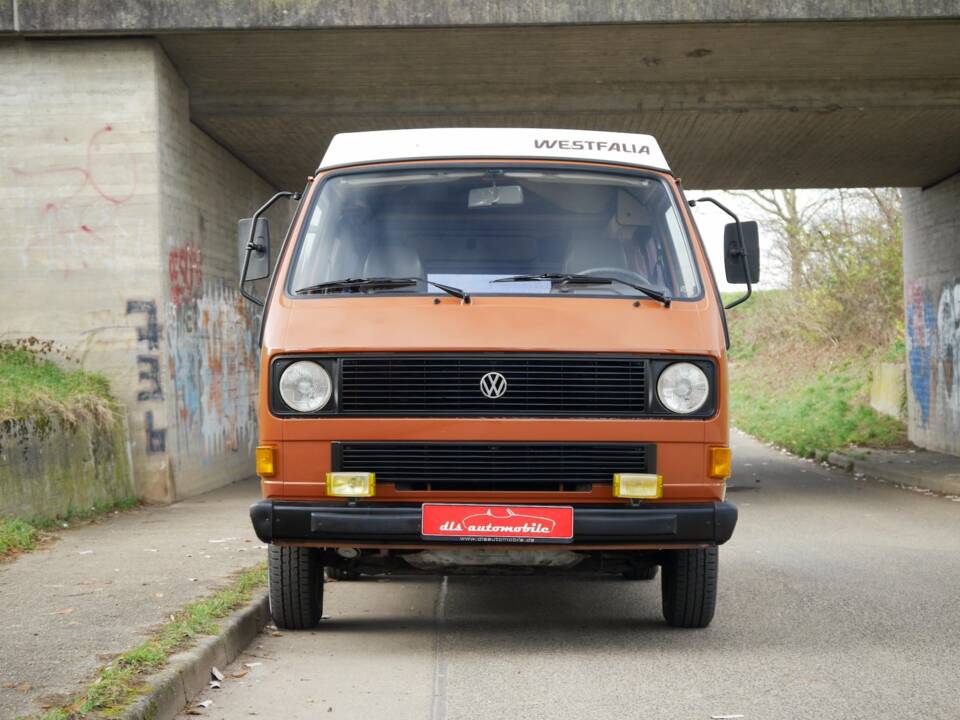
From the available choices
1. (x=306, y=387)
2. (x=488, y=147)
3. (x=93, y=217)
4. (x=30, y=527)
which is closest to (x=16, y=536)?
(x=30, y=527)

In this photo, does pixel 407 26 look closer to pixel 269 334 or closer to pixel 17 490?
pixel 17 490

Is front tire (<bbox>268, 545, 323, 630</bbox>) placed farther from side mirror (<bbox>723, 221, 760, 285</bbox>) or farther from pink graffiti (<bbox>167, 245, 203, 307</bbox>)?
pink graffiti (<bbox>167, 245, 203, 307</bbox>)

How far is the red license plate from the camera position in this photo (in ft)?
18.8

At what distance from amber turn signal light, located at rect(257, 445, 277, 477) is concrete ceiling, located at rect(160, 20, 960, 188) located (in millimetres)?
7754

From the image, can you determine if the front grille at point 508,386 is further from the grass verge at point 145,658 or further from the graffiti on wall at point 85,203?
the graffiti on wall at point 85,203

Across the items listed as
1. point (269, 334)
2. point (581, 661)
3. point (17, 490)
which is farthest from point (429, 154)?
point (17, 490)

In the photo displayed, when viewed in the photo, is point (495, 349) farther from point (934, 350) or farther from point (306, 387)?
point (934, 350)

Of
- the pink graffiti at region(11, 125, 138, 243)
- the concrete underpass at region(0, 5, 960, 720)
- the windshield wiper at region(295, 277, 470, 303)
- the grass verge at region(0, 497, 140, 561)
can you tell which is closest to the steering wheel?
the windshield wiper at region(295, 277, 470, 303)

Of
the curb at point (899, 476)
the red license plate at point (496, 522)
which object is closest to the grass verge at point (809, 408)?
the curb at point (899, 476)

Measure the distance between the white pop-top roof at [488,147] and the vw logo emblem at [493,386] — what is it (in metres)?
1.39

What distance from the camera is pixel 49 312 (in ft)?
42.3

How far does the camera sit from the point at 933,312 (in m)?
19.5

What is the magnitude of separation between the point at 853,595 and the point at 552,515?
115 inches

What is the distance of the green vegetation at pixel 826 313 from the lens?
3111 centimetres
